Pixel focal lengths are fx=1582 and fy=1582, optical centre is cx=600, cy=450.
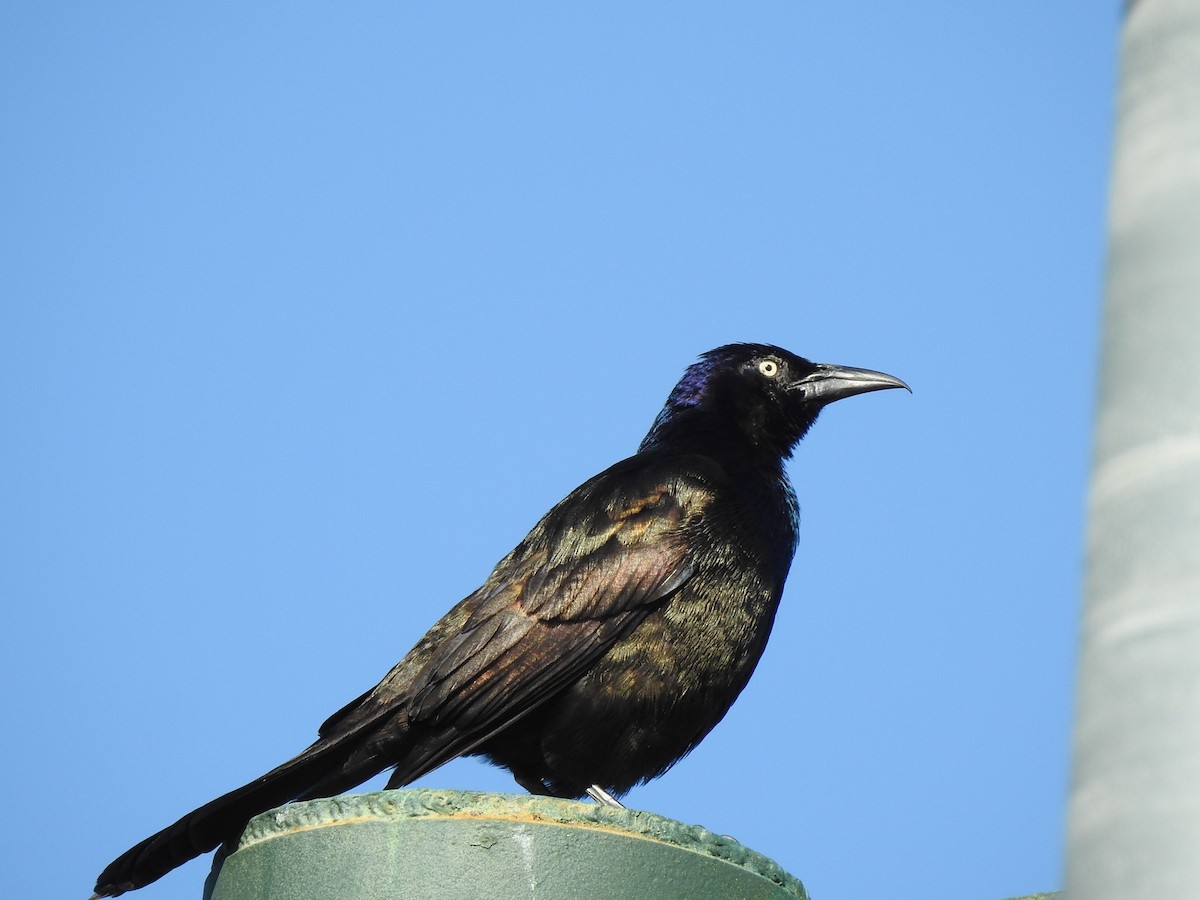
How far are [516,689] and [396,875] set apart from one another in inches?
93.3

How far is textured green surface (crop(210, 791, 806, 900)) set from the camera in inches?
149

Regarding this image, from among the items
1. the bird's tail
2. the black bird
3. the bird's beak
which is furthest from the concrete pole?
the bird's beak

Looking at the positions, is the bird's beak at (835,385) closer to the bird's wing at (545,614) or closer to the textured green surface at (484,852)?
the bird's wing at (545,614)

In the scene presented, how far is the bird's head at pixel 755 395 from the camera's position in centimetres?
783

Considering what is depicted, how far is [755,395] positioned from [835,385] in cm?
43

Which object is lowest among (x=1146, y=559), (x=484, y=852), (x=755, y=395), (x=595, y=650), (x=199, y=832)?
(x=1146, y=559)

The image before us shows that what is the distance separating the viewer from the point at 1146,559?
1.35m

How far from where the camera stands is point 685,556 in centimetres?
655

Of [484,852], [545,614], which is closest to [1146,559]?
[484,852]

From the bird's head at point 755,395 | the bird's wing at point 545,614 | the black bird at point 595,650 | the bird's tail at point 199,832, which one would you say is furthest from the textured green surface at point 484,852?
the bird's head at point 755,395

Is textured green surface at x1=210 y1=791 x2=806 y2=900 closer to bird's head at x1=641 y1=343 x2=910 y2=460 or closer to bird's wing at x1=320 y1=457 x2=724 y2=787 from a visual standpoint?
bird's wing at x1=320 y1=457 x2=724 y2=787

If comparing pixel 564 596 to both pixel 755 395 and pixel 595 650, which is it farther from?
pixel 755 395

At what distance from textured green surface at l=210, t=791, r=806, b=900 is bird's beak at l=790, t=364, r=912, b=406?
4.27 metres

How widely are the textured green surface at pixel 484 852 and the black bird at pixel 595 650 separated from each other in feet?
5.41
